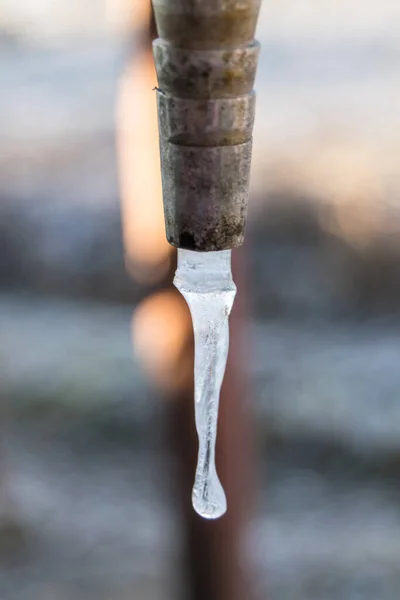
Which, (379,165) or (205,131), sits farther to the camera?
(379,165)

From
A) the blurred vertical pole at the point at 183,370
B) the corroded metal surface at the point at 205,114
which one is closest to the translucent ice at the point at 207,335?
the corroded metal surface at the point at 205,114

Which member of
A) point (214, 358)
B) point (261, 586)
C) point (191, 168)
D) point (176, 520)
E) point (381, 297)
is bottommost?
point (261, 586)

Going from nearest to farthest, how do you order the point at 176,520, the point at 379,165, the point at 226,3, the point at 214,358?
the point at 226,3 < the point at 214,358 < the point at 176,520 < the point at 379,165

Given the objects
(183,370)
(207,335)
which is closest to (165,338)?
(183,370)

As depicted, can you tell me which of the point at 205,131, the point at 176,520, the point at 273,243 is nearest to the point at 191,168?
the point at 205,131

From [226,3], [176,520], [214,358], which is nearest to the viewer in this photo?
[226,3]

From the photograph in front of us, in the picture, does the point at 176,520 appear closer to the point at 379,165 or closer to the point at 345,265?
the point at 345,265

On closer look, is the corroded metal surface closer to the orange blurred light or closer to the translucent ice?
the translucent ice
